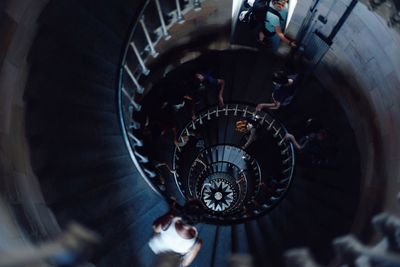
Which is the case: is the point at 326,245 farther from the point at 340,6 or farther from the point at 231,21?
the point at 231,21

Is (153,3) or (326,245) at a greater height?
(153,3)

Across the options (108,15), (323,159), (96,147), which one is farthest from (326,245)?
(108,15)

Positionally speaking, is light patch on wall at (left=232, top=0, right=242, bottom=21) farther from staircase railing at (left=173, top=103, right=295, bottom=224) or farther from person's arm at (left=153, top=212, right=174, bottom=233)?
person's arm at (left=153, top=212, right=174, bottom=233)

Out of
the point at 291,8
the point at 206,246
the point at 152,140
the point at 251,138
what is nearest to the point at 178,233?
the point at 206,246

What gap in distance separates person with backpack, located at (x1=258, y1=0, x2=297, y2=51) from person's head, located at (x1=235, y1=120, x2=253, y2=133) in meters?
1.65

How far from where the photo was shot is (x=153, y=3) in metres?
5.98

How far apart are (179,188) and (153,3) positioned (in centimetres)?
367

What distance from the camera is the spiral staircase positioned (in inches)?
200

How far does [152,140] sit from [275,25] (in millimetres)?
3197

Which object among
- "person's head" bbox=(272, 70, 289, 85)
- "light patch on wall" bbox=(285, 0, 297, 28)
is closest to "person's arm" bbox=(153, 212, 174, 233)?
"person's head" bbox=(272, 70, 289, 85)

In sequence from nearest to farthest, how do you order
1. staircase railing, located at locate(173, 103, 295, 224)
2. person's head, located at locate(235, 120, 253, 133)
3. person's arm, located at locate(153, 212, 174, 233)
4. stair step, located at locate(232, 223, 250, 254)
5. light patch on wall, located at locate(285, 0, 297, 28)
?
1. person's arm, located at locate(153, 212, 174, 233)
2. stair step, located at locate(232, 223, 250, 254)
3. light patch on wall, located at locate(285, 0, 297, 28)
4. staircase railing, located at locate(173, 103, 295, 224)
5. person's head, located at locate(235, 120, 253, 133)

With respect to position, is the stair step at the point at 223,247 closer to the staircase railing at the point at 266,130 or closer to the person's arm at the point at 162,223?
the staircase railing at the point at 266,130

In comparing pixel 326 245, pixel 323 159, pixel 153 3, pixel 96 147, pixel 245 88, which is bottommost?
pixel 326 245

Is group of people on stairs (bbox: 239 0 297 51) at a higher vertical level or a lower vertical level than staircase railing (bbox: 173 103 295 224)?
higher
